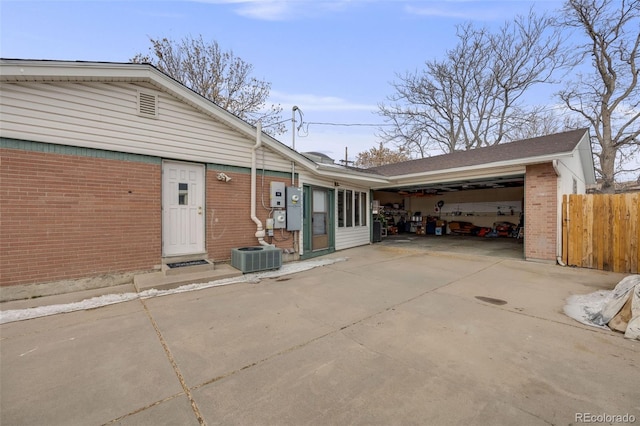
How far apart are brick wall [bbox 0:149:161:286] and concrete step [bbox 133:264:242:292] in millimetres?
416

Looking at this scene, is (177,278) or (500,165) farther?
(500,165)

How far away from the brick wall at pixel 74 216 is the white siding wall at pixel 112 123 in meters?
0.35

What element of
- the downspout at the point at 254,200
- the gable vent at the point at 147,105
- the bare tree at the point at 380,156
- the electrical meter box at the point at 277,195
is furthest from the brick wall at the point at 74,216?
the bare tree at the point at 380,156

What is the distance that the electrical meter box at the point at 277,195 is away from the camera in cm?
723

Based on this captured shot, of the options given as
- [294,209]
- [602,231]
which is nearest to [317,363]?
[294,209]

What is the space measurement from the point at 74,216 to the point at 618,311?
27.5 ft

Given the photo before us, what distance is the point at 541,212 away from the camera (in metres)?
7.20

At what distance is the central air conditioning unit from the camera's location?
5.95 meters

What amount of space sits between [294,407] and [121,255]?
4872mm

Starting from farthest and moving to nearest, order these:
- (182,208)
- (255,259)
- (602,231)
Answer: (602,231), (255,259), (182,208)

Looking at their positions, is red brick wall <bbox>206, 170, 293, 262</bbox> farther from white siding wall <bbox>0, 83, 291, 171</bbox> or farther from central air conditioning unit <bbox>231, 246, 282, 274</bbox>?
white siding wall <bbox>0, 83, 291, 171</bbox>

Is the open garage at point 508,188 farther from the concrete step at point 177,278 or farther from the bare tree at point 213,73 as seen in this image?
the bare tree at point 213,73

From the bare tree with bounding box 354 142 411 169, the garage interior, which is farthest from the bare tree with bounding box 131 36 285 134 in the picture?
the bare tree with bounding box 354 142 411 169

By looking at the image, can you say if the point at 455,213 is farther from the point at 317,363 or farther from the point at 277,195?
the point at 317,363
